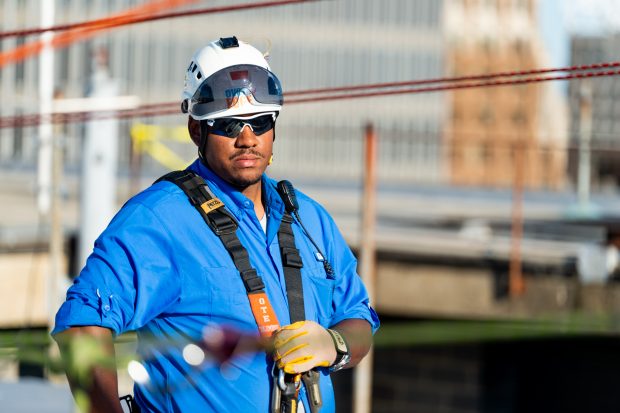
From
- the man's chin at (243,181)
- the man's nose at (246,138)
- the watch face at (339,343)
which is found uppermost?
the man's nose at (246,138)

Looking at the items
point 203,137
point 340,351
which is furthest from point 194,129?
point 340,351

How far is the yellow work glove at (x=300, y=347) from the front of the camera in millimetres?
3250

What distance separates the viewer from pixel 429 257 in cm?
1227

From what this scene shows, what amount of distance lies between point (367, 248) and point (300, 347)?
837cm

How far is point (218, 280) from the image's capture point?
330 cm

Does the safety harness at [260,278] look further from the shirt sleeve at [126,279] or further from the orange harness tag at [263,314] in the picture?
the shirt sleeve at [126,279]

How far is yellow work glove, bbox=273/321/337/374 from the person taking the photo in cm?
325

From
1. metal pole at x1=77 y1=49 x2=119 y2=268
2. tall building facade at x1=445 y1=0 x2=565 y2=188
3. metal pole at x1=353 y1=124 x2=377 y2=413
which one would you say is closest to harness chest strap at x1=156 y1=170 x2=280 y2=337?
metal pole at x1=77 y1=49 x2=119 y2=268

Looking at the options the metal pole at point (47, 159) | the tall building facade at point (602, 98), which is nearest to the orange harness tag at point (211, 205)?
the metal pole at point (47, 159)

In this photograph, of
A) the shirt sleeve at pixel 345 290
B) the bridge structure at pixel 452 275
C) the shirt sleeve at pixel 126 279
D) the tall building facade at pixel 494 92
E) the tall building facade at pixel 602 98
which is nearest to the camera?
the shirt sleeve at pixel 126 279

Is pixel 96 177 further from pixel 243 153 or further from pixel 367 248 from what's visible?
pixel 243 153

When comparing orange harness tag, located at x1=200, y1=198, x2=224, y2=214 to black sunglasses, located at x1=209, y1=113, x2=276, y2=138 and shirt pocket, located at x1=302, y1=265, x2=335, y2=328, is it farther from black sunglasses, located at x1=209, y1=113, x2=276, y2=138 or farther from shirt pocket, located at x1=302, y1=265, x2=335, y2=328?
shirt pocket, located at x1=302, y1=265, x2=335, y2=328

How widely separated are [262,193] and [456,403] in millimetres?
10211

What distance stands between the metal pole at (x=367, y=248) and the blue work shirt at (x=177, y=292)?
737 cm
